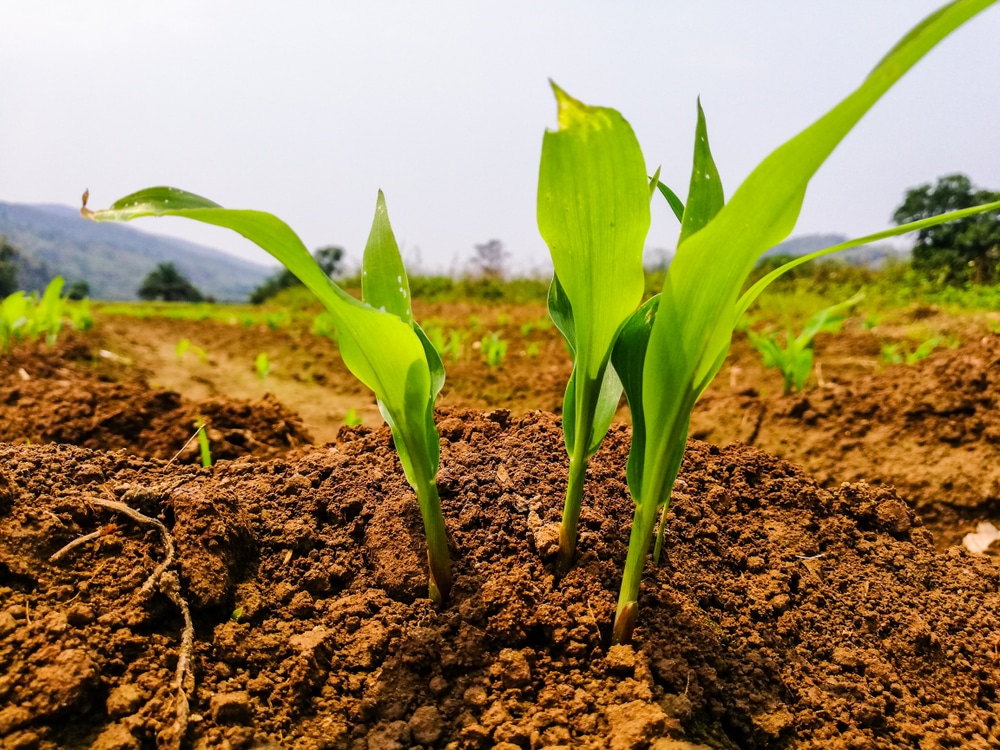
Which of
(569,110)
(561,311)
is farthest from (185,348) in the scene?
(569,110)

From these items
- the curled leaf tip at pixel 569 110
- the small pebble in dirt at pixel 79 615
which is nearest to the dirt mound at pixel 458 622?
the small pebble in dirt at pixel 79 615

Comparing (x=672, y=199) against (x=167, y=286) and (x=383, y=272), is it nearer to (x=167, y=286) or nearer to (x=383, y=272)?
(x=383, y=272)

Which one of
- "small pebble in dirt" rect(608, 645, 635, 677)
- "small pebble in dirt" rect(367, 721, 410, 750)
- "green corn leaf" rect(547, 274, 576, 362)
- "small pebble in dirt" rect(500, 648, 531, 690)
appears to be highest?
"green corn leaf" rect(547, 274, 576, 362)

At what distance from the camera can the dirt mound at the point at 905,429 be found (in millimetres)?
1944

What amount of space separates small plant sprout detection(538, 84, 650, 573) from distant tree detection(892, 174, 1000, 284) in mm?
6414

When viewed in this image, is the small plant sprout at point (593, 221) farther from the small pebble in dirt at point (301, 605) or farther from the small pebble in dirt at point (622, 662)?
the small pebble in dirt at point (301, 605)

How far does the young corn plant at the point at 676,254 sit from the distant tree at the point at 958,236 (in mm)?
6313

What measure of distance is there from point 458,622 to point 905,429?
209 cm

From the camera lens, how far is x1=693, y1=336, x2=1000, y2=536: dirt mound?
1.94 meters

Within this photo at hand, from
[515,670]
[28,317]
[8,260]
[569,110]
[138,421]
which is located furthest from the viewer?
[8,260]

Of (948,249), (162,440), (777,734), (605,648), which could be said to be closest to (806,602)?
(777,734)

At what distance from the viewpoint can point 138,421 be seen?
223cm

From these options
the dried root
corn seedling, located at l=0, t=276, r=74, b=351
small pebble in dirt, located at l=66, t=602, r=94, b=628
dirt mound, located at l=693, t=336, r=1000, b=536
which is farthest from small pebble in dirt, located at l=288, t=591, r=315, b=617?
corn seedling, located at l=0, t=276, r=74, b=351

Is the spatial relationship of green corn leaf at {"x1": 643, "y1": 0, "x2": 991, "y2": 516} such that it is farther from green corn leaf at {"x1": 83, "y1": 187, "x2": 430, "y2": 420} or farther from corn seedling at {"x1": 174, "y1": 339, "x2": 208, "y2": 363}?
corn seedling at {"x1": 174, "y1": 339, "x2": 208, "y2": 363}
